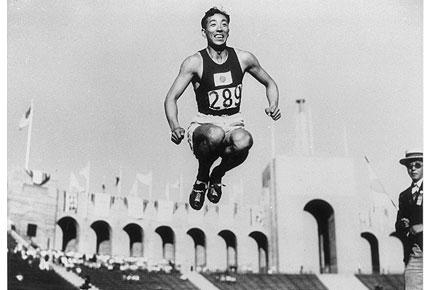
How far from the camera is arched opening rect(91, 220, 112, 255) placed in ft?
73.2

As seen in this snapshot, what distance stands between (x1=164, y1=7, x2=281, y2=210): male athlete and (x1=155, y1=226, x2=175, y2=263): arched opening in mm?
13334

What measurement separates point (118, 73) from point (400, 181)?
276 inches

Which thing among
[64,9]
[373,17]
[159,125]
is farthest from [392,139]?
[64,9]

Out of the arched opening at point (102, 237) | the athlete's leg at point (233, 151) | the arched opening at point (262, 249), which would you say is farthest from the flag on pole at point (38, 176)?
the arched opening at point (262, 249)

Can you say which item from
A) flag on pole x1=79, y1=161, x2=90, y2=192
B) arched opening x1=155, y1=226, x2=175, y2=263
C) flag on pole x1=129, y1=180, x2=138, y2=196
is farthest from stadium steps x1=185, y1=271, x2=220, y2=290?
flag on pole x1=79, y1=161, x2=90, y2=192

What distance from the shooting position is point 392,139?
47.8ft

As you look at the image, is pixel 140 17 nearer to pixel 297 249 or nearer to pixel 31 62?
pixel 31 62

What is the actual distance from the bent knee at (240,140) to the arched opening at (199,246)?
545 inches

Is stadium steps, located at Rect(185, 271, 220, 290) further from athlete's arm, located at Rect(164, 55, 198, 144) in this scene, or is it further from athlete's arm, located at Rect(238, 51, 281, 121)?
athlete's arm, located at Rect(164, 55, 198, 144)

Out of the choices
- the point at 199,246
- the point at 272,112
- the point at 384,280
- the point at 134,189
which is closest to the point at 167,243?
the point at 199,246

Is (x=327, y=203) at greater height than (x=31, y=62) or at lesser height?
lesser

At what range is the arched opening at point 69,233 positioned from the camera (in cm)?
2172

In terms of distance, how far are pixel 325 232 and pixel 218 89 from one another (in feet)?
53.9

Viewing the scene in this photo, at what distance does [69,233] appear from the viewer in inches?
880
